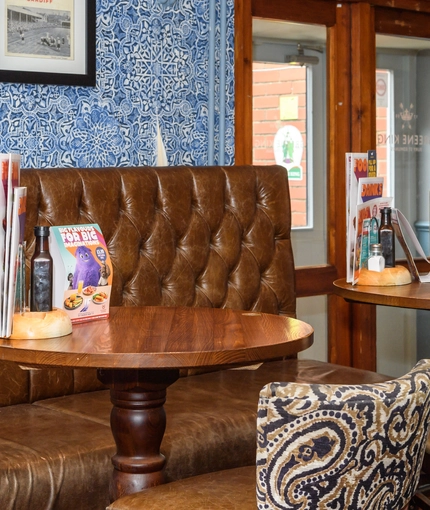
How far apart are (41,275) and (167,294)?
3.67ft

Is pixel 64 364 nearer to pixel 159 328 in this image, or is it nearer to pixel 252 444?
pixel 159 328

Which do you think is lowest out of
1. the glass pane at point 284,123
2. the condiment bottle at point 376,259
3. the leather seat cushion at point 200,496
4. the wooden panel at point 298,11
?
the leather seat cushion at point 200,496

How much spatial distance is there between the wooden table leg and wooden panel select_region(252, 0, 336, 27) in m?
2.39

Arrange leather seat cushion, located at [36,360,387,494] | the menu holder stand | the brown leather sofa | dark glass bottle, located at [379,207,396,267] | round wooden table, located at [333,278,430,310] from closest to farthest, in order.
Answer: the brown leather sofa, leather seat cushion, located at [36,360,387,494], round wooden table, located at [333,278,430,310], the menu holder stand, dark glass bottle, located at [379,207,396,267]

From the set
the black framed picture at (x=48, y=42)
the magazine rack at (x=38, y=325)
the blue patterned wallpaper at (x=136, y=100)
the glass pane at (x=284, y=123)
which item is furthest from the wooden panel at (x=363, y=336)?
the magazine rack at (x=38, y=325)

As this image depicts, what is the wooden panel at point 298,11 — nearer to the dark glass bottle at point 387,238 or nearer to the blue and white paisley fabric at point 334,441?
the dark glass bottle at point 387,238

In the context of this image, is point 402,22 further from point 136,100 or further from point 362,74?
point 136,100

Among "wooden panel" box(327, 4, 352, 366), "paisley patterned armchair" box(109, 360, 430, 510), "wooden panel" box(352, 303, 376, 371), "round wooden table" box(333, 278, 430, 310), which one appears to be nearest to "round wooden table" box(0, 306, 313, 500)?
"paisley patterned armchair" box(109, 360, 430, 510)

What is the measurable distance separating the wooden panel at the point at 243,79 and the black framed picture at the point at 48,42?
2.41ft

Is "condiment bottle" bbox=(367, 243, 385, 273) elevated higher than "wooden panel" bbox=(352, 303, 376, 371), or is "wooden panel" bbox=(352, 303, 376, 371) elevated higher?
"condiment bottle" bbox=(367, 243, 385, 273)

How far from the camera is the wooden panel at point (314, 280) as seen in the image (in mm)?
Result: 4273

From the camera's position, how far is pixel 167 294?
10.8ft

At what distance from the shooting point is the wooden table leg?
213cm

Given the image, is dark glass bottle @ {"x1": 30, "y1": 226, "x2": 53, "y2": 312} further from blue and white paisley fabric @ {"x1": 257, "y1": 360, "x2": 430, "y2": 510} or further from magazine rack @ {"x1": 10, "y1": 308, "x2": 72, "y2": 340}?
blue and white paisley fabric @ {"x1": 257, "y1": 360, "x2": 430, "y2": 510}
